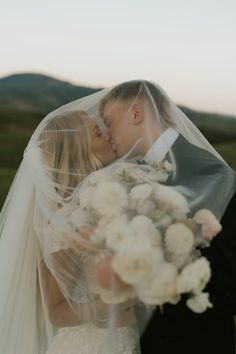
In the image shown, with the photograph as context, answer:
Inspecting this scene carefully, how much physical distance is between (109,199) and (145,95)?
88cm

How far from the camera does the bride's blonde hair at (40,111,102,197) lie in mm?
3904

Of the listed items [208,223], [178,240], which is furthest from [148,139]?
[178,240]

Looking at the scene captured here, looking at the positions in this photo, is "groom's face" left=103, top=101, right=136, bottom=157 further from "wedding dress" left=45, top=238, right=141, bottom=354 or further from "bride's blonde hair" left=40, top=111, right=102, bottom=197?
"wedding dress" left=45, top=238, right=141, bottom=354

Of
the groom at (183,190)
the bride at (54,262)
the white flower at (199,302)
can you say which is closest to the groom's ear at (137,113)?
the groom at (183,190)

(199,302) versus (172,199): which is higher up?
(172,199)

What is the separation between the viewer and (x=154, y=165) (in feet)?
12.0

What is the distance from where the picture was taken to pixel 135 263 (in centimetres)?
316

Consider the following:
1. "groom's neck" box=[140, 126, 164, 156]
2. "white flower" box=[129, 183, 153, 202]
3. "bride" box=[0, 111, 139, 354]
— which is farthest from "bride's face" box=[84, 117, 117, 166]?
"white flower" box=[129, 183, 153, 202]

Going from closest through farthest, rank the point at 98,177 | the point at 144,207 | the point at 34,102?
the point at 144,207
the point at 98,177
the point at 34,102

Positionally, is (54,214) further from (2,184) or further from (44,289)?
(2,184)

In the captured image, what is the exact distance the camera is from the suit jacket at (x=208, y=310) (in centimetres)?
364

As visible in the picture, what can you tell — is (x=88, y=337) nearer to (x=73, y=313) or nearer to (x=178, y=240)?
(x=73, y=313)

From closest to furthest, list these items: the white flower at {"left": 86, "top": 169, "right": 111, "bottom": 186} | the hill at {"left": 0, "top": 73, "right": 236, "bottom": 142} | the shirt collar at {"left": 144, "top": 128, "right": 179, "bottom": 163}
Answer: the white flower at {"left": 86, "top": 169, "right": 111, "bottom": 186}, the shirt collar at {"left": 144, "top": 128, "right": 179, "bottom": 163}, the hill at {"left": 0, "top": 73, "right": 236, "bottom": 142}

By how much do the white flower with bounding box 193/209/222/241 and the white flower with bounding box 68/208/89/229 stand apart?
0.55m
